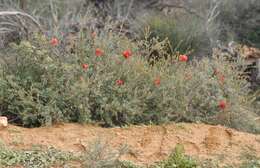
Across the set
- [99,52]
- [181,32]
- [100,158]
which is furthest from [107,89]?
[181,32]

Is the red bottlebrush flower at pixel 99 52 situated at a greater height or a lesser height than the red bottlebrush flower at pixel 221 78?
greater

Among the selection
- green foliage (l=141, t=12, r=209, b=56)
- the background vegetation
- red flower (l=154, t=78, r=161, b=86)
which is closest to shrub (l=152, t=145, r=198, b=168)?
the background vegetation

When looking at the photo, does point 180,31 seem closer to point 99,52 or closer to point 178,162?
point 99,52

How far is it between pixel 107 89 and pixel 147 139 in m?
0.97

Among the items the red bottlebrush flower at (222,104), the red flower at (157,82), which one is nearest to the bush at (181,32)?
the red bottlebrush flower at (222,104)

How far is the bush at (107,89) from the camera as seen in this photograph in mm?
5133

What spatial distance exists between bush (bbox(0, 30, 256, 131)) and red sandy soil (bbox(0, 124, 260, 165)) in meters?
0.27

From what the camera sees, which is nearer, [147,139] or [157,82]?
[147,139]

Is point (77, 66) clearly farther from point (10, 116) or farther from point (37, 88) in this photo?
point (10, 116)

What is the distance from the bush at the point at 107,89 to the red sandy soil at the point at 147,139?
27 cm

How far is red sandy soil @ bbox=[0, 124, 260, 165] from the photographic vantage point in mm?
4266

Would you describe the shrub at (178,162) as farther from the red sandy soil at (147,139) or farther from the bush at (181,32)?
the bush at (181,32)

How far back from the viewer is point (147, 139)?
4648 mm

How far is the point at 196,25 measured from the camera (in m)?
10.3
